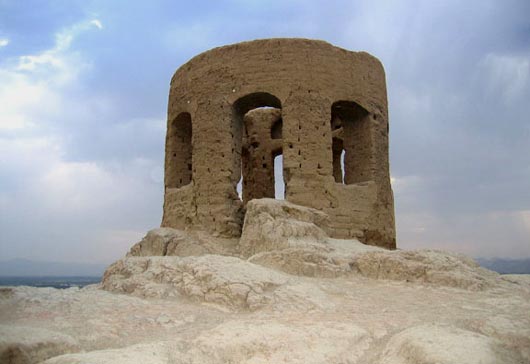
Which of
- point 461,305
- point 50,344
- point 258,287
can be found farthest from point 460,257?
point 50,344

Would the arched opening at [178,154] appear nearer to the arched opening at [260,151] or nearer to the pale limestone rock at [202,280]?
the arched opening at [260,151]

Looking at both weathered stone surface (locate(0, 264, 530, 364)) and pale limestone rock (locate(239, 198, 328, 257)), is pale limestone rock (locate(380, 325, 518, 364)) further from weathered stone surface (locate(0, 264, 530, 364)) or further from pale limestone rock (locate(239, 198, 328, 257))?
pale limestone rock (locate(239, 198, 328, 257))

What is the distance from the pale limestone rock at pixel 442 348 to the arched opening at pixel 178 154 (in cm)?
840

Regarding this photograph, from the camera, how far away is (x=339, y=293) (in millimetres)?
5555

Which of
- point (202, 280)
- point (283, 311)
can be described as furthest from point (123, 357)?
point (202, 280)

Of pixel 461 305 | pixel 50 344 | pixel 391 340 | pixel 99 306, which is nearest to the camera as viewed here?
pixel 50 344

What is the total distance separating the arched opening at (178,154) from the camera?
11430 mm

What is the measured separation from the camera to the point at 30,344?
136 inches

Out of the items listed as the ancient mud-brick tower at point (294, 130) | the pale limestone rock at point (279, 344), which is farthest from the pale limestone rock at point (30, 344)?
the ancient mud-brick tower at point (294, 130)

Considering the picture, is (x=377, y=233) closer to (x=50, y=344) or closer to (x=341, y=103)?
(x=341, y=103)

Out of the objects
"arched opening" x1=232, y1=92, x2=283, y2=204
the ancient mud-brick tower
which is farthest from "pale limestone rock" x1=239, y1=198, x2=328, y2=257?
"arched opening" x1=232, y1=92, x2=283, y2=204

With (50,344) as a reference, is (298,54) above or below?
above

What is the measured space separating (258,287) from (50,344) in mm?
2437

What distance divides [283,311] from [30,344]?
2417 mm
